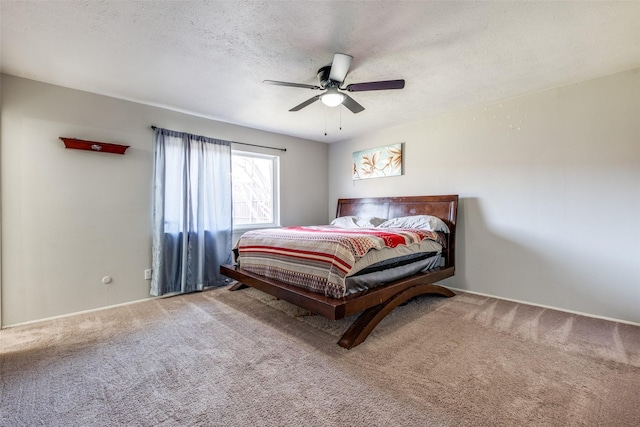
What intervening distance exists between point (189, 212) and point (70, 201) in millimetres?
1207

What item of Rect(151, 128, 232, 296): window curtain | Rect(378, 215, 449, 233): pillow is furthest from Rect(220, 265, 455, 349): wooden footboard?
Rect(151, 128, 232, 296): window curtain

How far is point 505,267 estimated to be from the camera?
3455 millimetres

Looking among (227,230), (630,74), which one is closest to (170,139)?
(227,230)

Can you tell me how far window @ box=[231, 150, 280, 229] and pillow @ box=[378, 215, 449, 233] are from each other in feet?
6.74

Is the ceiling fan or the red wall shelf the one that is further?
the red wall shelf

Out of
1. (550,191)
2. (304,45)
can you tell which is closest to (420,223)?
(550,191)

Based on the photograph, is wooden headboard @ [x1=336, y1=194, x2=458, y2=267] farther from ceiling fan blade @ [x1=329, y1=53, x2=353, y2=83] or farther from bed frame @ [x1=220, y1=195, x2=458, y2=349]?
ceiling fan blade @ [x1=329, y1=53, x2=353, y2=83]

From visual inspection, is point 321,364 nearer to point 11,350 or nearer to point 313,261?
point 313,261

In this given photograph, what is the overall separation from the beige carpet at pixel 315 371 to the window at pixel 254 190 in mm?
2000

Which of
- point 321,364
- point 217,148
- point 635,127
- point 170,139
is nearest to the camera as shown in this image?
point 321,364

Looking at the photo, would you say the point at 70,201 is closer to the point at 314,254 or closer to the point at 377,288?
the point at 314,254

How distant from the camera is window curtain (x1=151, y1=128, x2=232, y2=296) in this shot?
11.5 feet

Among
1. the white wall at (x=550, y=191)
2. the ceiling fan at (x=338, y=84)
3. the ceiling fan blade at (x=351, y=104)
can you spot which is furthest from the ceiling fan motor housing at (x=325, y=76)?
the white wall at (x=550, y=191)

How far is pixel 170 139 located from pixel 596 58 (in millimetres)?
4659
